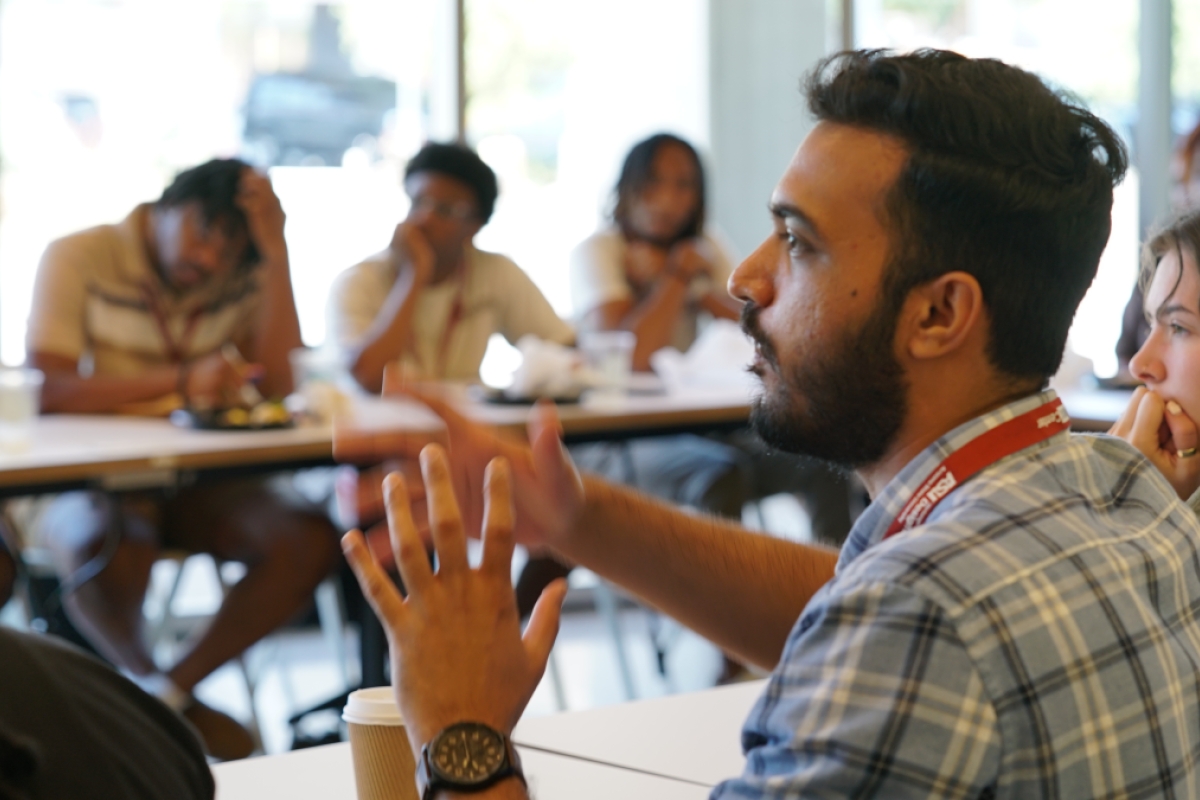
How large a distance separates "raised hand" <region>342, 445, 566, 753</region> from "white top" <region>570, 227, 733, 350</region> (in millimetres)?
3074

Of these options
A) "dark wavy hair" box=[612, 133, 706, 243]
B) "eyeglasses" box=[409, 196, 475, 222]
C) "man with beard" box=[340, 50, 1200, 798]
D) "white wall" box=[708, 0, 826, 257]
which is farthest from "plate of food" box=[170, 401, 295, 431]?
"white wall" box=[708, 0, 826, 257]

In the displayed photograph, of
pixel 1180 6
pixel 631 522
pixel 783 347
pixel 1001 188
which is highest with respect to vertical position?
pixel 1180 6

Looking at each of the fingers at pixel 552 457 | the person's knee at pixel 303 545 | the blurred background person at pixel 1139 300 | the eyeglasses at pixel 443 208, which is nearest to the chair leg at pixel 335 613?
the person's knee at pixel 303 545

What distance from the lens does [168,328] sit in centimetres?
320

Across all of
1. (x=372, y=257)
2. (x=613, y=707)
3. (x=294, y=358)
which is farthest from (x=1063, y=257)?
(x=372, y=257)

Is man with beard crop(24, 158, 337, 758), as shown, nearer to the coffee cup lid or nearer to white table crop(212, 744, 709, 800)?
white table crop(212, 744, 709, 800)

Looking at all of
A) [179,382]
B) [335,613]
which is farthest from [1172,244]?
[335,613]

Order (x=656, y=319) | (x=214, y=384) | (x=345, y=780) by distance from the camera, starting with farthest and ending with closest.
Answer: (x=656, y=319) → (x=214, y=384) → (x=345, y=780)

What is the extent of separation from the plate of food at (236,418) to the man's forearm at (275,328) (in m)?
0.46

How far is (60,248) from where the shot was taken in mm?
3090

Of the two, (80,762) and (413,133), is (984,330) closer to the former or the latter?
(80,762)

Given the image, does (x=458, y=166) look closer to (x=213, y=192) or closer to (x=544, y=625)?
(x=213, y=192)

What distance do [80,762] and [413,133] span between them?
411cm

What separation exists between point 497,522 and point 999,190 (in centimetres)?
43
